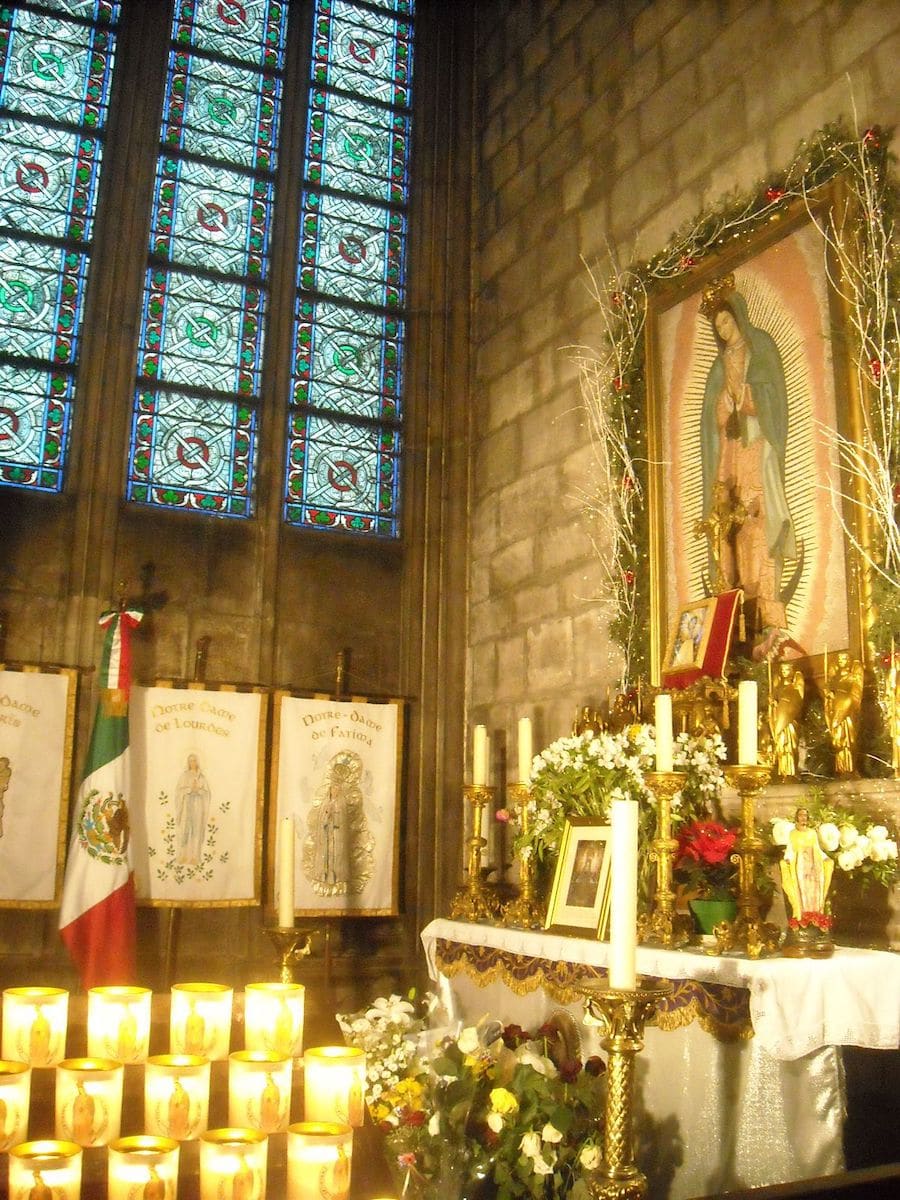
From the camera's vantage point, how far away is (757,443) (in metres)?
5.16

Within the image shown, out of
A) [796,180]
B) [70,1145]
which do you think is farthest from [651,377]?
[70,1145]

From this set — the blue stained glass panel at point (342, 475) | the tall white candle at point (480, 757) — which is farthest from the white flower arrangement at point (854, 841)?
the blue stained glass panel at point (342, 475)

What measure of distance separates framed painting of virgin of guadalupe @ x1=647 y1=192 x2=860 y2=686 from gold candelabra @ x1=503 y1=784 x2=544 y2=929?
3.55 ft

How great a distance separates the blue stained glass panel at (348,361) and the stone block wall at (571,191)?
57 centimetres

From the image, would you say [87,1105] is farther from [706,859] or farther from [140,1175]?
[706,859]

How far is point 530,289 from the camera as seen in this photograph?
23.8ft

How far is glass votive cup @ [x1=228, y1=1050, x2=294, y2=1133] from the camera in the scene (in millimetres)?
2711

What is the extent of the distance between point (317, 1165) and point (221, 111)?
685cm

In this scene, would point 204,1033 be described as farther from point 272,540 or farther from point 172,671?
point 272,540

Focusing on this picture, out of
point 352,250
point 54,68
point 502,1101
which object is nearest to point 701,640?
point 502,1101

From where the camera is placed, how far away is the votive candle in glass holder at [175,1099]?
2.60m

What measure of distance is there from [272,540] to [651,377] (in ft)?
8.02

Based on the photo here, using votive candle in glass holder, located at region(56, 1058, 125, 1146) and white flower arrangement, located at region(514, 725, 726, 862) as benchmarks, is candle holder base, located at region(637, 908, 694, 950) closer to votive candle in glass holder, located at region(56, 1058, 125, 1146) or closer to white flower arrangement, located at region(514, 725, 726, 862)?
white flower arrangement, located at region(514, 725, 726, 862)

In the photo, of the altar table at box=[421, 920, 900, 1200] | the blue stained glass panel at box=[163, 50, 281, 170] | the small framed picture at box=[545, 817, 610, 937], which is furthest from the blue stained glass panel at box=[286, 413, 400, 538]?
the altar table at box=[421, 920, 900, 1200]
